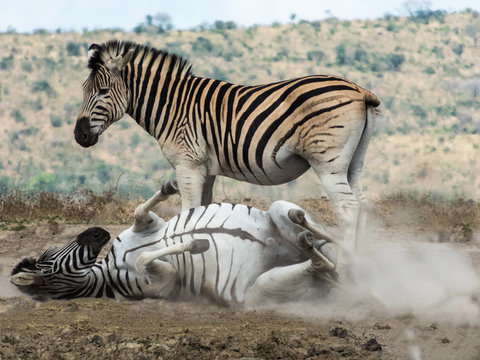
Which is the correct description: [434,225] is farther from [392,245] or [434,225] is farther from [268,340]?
[268,340]

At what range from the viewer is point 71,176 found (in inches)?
1506

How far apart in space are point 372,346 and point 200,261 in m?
1.68

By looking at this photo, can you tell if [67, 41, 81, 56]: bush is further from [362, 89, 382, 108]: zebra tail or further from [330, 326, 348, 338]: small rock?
[330, 326, 348, 338]: small rock

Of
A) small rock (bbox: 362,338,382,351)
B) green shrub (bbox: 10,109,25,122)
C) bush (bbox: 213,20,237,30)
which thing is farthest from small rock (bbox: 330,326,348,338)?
bush (bbox: 213,20,237,30)

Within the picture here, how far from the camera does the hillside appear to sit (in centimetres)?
3950

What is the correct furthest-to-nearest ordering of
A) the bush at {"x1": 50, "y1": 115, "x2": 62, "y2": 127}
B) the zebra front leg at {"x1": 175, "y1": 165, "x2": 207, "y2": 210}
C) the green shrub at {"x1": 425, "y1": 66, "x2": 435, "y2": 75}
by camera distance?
the green shrub at {"x1": 425, "y1": 66, "x2": 435, "y2": 75}
the bush at {"x1": 50, "y1": 115, "x2": 62, "y2": 127}
the zebra front leg at {"x1": 175, "y1": 165, "x2": 207, "y2": 210}

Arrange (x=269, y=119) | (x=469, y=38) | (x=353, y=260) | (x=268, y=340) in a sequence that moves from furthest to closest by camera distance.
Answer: (x=469, y=38), (x=269, y=119), (x=353, y=260), (x=268, y=340)

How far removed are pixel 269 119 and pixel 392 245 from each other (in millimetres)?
2306

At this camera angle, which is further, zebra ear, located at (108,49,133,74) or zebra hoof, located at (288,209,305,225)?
zebra ear, located at (108,49,133,74)

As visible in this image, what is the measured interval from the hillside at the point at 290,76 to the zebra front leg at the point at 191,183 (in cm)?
2314

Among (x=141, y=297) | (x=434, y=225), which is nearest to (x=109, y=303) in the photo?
(x=141, y=297)

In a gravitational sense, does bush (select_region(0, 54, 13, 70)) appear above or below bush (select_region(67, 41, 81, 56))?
below

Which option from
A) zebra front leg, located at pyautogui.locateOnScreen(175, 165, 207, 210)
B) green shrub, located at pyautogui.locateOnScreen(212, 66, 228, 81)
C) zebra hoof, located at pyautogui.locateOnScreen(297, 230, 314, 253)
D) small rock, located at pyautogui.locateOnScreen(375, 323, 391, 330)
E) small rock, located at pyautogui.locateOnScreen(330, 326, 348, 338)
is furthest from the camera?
green shrub, located at pyautogui.locateOnScreen(212, 66, 228, 81)

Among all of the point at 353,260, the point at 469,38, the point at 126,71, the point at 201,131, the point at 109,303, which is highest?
the point at 469,38
